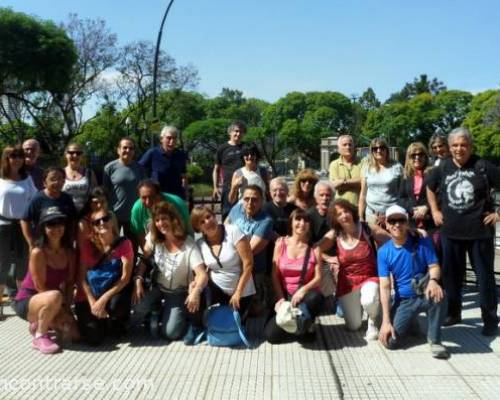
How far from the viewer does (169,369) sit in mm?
4270

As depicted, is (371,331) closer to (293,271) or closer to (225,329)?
(293,271)

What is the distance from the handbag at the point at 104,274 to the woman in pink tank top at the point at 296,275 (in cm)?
142

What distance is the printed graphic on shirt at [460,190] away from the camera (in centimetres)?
495

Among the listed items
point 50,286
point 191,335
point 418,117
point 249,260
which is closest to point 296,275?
point 249,260

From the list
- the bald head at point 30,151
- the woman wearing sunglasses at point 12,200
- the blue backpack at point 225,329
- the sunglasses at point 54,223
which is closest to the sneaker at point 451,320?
the blue backpack at point 225,329

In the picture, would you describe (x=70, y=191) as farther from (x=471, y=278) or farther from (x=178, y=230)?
(x=471, y=278)

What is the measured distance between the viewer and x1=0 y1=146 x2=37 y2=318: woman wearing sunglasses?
5531mm

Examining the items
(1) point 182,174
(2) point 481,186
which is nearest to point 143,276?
(1) point 182,174

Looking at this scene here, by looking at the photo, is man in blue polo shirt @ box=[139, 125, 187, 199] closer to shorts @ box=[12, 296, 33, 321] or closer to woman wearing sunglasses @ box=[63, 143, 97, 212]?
woman wearing sunglasses @ box=[63, 143, 97, 212]

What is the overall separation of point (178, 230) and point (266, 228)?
0.87m

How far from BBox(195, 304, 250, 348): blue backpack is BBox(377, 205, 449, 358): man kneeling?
1.22 meters

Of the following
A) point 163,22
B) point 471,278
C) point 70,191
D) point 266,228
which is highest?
point 163,22

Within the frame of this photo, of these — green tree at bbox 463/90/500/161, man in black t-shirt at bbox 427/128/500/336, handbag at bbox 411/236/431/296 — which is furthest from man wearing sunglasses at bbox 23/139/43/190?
green tree at bbox 463/90/500/161

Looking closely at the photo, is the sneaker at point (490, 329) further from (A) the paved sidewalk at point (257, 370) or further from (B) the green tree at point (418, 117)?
(B) the green tree at point (418, 117)
